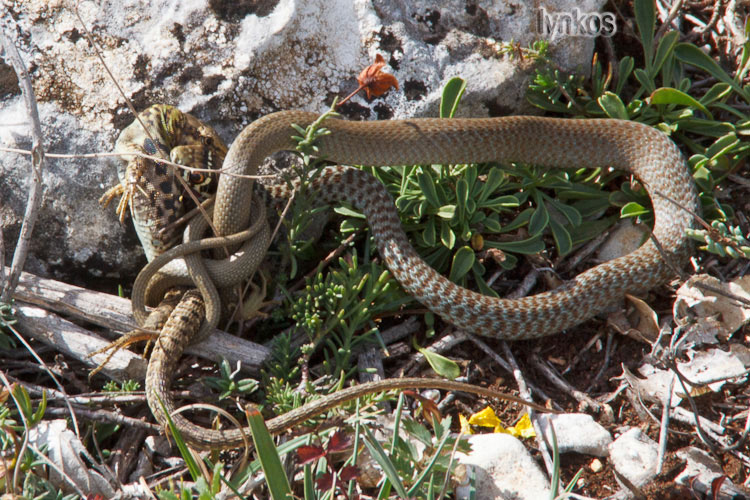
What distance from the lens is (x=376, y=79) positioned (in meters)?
4.41

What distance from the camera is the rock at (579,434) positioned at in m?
3.54

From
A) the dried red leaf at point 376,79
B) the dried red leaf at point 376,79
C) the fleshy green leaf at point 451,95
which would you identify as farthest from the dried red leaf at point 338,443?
the fleshy green leaf at point 451,95

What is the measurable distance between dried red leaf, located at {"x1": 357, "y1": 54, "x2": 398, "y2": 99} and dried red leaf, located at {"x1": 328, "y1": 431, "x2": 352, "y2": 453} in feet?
7.56

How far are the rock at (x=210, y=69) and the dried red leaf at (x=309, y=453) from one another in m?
2.03

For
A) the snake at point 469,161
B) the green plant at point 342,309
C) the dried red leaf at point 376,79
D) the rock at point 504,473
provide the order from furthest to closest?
the dried red leaf at point 376,79 → the snake at point 469,161 → the green plant at point 342,309 → the rock at point 504,473

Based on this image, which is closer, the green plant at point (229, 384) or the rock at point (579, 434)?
the rock at point (579, 434)

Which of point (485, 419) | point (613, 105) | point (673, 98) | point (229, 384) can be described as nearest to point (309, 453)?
point (229, 384)

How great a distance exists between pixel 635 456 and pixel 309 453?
1.68 m

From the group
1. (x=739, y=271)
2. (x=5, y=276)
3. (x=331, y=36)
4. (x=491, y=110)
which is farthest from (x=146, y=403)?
(x=739, y=271)

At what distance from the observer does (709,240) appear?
388cm

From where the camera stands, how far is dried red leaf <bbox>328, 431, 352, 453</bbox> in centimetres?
315

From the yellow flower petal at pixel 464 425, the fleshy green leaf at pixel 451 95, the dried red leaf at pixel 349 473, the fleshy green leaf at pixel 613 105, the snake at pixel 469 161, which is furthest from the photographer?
the fleshy green leaf at pixel 613 105

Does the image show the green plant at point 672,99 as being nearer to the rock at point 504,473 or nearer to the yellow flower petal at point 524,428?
the yellow flower petal at point 524,428

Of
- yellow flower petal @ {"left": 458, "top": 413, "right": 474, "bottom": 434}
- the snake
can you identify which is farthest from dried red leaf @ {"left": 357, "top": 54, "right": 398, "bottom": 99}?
yellow flower petal @ {"left": 458, "top": 413, "right": 474, "bottom": 434}
